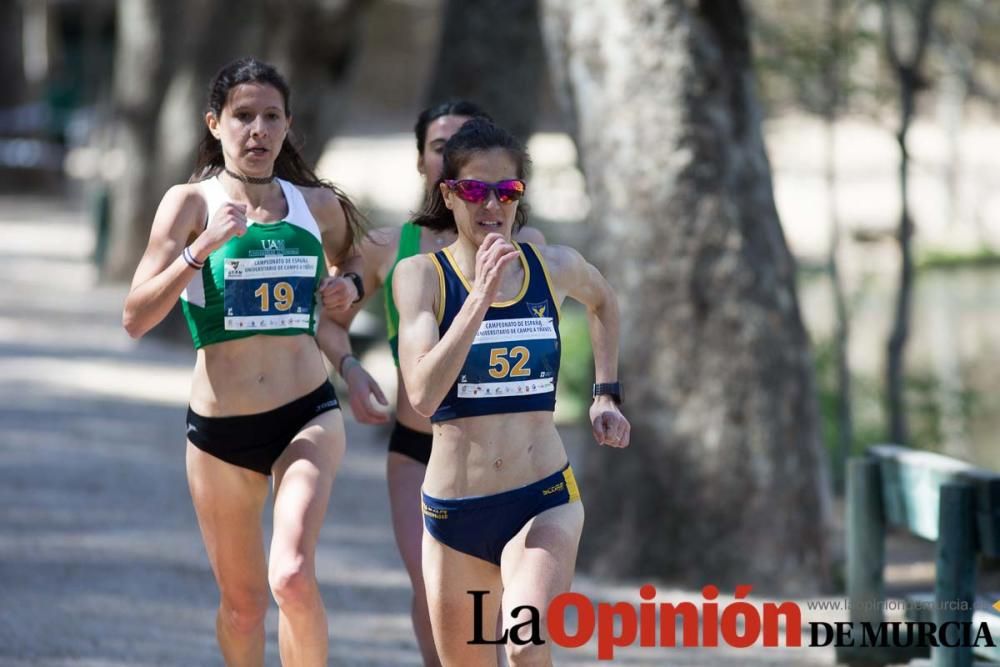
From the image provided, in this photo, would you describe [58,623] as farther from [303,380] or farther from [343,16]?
[343,16]

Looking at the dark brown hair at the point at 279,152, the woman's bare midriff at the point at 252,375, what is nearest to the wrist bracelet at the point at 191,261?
the woman's bare midriff at the point at 252,375

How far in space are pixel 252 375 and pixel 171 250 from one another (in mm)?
469

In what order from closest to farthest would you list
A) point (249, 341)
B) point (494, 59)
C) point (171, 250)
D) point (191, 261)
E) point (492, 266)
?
1. point (492, 266)
2. point (191, 261)
3. point (171, 250)
4. point (249, 341)
5. point (494, 59)

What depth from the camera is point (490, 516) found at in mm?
4449

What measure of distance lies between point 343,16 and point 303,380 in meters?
11.0

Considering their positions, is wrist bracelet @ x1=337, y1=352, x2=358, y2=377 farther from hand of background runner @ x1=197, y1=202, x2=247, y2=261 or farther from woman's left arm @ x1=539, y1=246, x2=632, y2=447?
woman's left arm @ x1=539, y1=246, x2=632, y2=447

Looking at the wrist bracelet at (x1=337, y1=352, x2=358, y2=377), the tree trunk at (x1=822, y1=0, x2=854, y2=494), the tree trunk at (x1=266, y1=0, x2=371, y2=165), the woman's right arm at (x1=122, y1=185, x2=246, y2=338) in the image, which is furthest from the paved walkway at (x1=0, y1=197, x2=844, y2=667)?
the tree trunk at (x1=822, y1=0, x2=854, y2=494)

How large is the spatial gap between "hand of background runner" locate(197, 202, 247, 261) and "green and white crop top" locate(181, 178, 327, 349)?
23cm

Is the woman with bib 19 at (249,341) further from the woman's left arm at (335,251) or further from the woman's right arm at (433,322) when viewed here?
the woman's right arm at (433,322)

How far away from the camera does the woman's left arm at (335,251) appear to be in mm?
5305

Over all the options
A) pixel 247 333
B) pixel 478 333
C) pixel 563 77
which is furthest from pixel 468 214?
pixel 563 77

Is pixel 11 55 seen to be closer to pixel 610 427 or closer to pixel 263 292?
pixel 263 292

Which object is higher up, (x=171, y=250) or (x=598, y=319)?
(x=171, y=250)

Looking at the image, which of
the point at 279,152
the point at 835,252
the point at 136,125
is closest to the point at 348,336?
the point at 279,152
